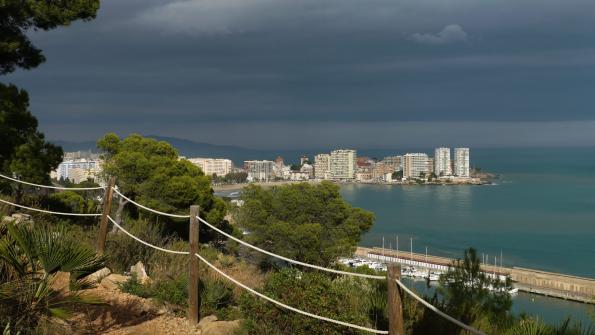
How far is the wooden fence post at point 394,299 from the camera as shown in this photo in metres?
2.36

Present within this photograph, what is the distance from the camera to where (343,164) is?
448 ft

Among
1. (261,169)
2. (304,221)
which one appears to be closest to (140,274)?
(304,221)

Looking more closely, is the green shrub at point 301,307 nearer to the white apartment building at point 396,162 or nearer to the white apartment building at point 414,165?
the white apartment building at point 414,165

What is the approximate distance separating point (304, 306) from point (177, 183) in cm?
896

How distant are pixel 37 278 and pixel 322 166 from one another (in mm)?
137937

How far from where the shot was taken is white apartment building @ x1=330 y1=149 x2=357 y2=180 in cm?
13450

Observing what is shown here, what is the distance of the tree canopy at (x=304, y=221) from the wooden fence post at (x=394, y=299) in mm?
13797

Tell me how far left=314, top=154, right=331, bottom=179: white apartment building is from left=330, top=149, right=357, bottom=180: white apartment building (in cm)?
94

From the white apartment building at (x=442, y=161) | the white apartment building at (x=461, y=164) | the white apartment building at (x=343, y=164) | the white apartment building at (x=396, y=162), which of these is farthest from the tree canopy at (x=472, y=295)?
the white apartment building at (x=396, y=162)

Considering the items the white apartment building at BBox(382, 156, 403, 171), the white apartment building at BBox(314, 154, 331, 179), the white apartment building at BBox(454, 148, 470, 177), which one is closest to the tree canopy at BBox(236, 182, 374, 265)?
the white apartment building at BBox(314, 154, 331, 179)

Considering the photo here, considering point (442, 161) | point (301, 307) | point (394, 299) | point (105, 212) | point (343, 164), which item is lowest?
point (301, 307)

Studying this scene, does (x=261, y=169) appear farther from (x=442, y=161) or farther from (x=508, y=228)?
(x=508, y=228)

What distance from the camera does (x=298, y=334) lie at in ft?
10.6

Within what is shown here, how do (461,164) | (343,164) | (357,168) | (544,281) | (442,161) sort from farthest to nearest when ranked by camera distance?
(442,161) < (461,164) < (357,168) < (343,164) < (544,281)
